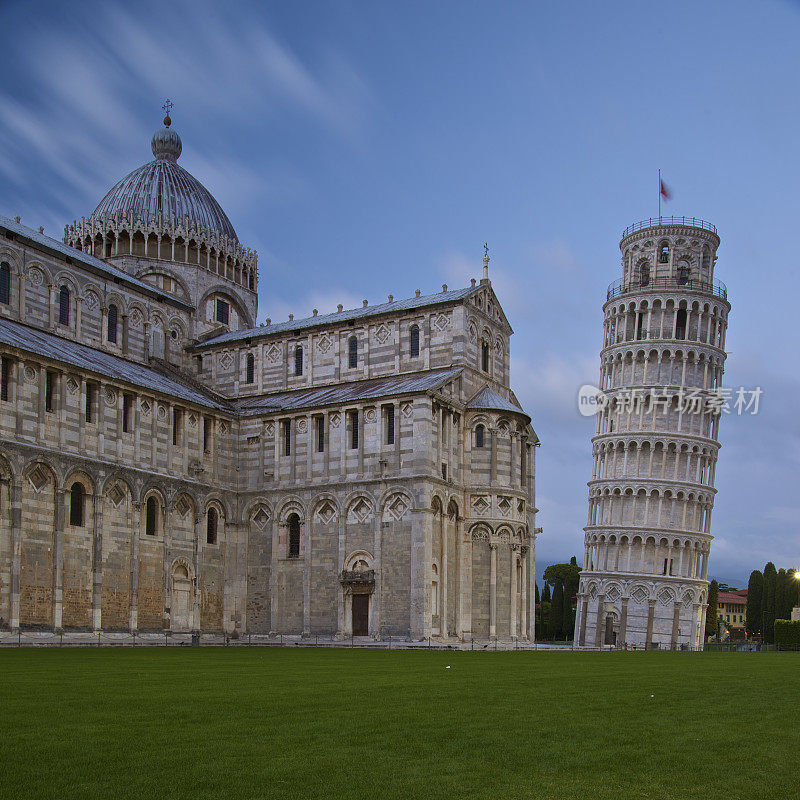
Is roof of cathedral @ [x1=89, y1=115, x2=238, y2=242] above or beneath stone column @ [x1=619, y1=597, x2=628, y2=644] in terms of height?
above

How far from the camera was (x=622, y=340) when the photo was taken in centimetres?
9344

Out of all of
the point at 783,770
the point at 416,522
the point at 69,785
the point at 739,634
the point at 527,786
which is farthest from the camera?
the point at 739,634

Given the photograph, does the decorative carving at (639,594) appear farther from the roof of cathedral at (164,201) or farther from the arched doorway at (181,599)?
the arched doorway at (181,599)

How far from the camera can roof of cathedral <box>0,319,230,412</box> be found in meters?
45.9

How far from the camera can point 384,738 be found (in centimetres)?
1227

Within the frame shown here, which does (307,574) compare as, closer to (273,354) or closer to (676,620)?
(273,354)

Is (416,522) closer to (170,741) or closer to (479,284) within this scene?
(479,284)

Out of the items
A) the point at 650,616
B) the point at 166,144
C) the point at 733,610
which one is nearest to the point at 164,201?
the point at 166,144

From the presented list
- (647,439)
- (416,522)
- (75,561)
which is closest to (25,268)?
(75,561)

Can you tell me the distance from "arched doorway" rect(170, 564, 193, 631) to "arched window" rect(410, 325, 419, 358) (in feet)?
57.0

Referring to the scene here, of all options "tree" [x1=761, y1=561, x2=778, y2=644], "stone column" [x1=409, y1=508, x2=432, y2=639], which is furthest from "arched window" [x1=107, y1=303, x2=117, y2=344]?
"tree" [x1=761, y1=561, x2=778, y2=644]

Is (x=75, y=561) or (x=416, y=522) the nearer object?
(x=75, y=561)

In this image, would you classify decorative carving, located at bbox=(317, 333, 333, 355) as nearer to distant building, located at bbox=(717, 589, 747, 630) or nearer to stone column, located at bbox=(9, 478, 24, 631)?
stone column, located at bbox=(9, 478, 24, 631)

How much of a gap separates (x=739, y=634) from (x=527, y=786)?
139024 millimetres
